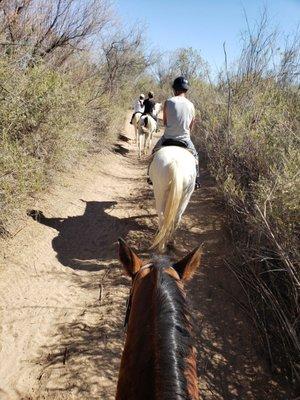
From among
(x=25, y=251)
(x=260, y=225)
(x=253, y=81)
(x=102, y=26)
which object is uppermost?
(x=102, y=26)

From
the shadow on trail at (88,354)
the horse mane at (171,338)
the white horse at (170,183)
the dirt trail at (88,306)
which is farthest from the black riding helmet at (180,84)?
the horse mane at (171,338)

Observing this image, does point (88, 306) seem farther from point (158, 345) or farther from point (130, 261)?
point (158, 345)

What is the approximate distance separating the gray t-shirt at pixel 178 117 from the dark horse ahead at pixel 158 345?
3888 mm

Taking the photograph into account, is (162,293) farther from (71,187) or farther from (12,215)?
(71,187)

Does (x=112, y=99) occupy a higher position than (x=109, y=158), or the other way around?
(x=112, y=99)

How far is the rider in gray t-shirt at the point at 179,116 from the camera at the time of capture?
541cm

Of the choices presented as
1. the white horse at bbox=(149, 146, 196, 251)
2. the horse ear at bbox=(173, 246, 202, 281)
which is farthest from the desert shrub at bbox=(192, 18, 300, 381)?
the horse ear at bbox=(173, 246, 202, 281)

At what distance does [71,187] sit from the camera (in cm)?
748

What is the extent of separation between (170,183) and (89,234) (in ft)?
6.30

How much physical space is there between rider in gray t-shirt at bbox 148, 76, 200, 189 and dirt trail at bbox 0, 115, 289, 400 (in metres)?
1.47

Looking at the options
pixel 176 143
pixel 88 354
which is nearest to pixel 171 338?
pixel 88 354

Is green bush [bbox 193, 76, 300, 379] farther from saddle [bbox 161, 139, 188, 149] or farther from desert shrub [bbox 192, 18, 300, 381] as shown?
saddle [bbox 161, 139, 188, 149]

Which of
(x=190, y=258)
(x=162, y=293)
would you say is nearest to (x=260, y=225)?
(x=190, y=258)

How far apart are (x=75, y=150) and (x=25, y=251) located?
141 inches
